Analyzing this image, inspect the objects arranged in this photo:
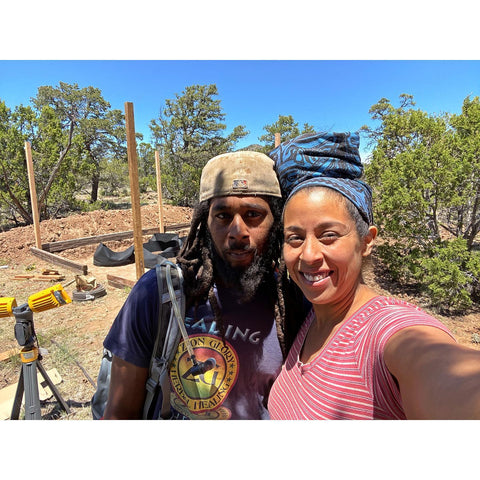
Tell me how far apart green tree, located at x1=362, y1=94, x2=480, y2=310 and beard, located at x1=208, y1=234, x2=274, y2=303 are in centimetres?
539

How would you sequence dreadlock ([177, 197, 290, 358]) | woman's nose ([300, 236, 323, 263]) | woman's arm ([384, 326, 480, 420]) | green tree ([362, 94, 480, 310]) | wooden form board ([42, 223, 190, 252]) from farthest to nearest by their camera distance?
wooden form board ([42, 223, 190, 252])
green tree ([362, 94, 480, 310])
dreadlock ([177, 197, 290, 358])
woman's nose ([300, 236, 323, 263])
woman's arm ([384, 326, 480, 420])

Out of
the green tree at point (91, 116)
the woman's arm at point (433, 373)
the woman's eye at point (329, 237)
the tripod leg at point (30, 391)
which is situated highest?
the green tree at point (91, 116)

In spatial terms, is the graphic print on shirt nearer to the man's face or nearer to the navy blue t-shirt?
the navy blue t-shirt

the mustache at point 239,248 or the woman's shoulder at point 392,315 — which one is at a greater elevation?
the mustache at point 239,248

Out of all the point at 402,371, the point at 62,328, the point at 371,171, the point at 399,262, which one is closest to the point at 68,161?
the point at 62,328

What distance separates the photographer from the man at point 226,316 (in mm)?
1312

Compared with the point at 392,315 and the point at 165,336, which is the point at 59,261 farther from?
the point at 392,315

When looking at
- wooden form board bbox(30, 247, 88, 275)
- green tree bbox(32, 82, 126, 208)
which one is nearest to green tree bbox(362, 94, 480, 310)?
wooden form board bbox(30, 247, 88, 275)

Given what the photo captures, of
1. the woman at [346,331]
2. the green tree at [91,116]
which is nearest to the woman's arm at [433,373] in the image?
the woman at [346,331]

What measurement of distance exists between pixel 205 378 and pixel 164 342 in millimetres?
256

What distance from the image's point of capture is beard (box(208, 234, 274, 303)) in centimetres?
145

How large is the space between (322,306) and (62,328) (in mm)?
5389

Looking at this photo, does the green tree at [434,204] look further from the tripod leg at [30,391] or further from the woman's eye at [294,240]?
the tripod leg at [30,391]

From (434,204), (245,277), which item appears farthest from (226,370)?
(434,204)
